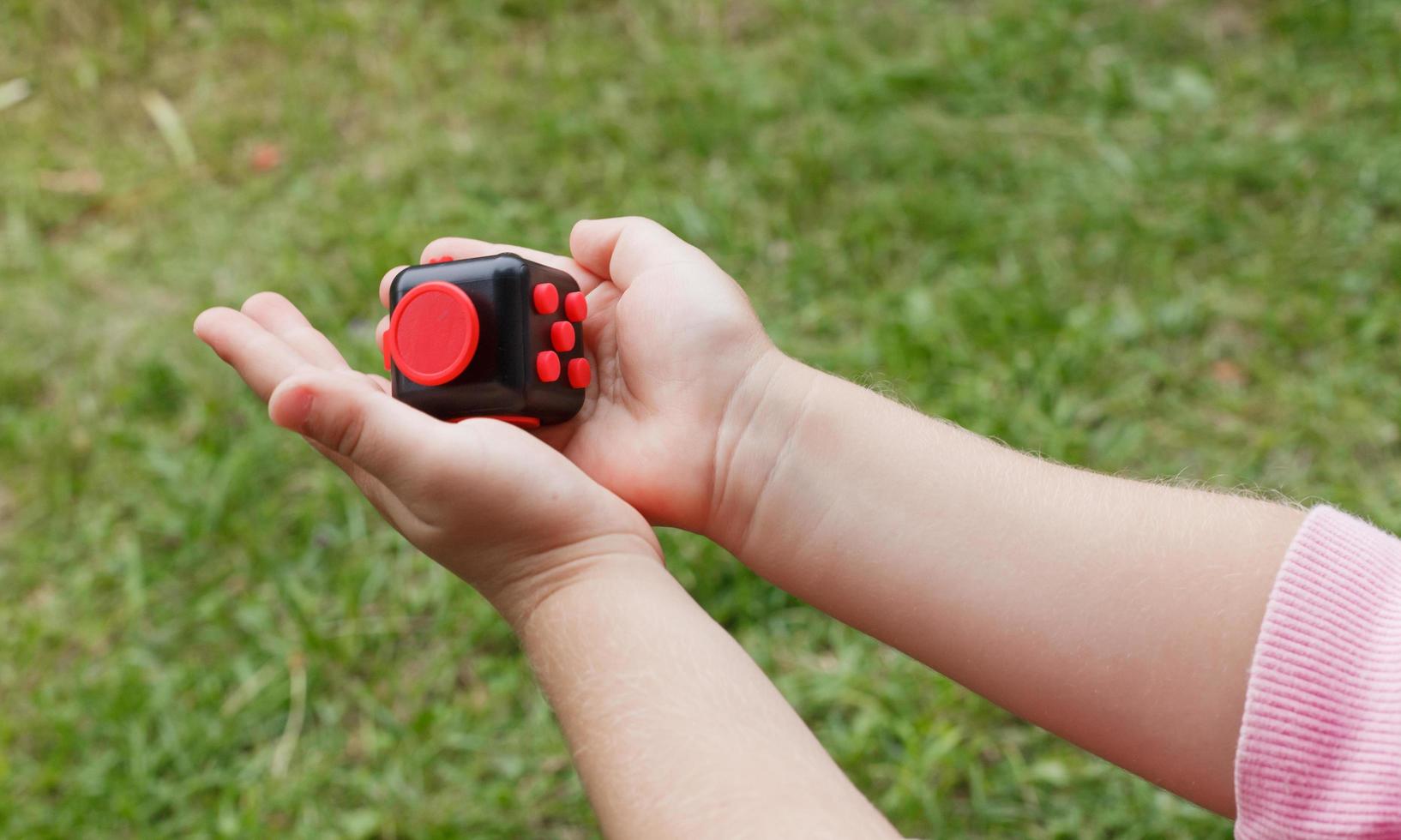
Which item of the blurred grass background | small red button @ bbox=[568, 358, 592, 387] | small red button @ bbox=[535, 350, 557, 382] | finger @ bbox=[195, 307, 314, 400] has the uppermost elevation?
finger @ bbox=[195, 307, 314, 400]

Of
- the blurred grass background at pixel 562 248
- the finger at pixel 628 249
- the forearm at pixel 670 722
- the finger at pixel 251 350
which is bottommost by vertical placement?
the blurred grass background at pixel 562 248

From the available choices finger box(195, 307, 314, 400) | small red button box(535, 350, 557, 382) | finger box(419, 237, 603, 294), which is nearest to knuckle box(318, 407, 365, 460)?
finger box(195, 307, 314, 400)

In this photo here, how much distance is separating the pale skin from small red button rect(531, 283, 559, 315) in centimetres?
12

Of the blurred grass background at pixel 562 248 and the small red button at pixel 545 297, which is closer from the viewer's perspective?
the small red button at pixel 545 297

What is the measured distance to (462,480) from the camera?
123cm

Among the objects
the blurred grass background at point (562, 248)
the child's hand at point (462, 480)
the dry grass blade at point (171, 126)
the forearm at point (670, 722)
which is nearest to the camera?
the forearm at point (670, 722)

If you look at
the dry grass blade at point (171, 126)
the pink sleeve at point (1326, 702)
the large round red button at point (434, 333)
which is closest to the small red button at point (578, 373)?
the large round red button at point (434, 333)

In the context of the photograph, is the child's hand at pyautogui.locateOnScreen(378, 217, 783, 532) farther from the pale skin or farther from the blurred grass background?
the blurred grass background

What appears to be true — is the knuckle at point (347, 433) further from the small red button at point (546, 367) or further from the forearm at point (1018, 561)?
the forearm at point (1018, 561)

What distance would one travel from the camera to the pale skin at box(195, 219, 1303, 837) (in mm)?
1188

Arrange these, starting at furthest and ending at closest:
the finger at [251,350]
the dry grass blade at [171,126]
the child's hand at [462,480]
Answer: the dry grass blade at [171,126] < the finger at [251,350] < the child's hand at [462,480]

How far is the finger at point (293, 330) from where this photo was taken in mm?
1434

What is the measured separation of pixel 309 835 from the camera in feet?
6.97

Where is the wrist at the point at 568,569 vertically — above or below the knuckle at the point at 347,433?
below
